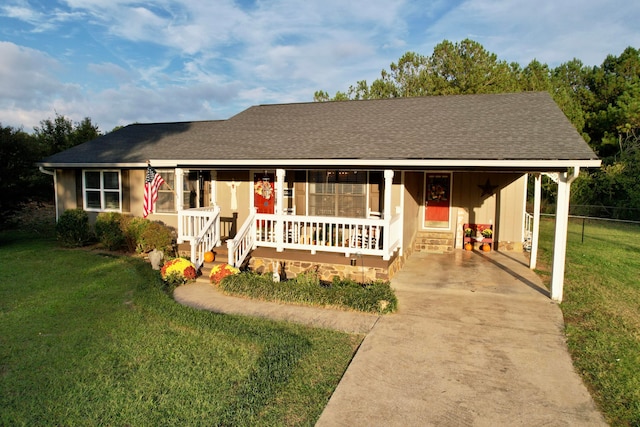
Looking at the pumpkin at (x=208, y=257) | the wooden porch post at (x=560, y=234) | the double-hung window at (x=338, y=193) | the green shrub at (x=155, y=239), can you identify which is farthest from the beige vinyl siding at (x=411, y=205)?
the green shrub at (x=155, y=239)

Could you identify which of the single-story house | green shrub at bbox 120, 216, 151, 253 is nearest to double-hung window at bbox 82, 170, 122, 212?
the single-story house

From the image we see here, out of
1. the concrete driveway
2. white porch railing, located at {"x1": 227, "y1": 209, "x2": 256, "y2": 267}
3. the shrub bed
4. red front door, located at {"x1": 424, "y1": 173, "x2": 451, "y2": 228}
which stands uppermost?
red front door, located at {"x1": 424, "y1": 173, "x2": 451, "y2": 228}

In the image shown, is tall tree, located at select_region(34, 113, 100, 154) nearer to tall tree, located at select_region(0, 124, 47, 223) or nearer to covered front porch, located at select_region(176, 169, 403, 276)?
tall tree, located at select_region(0, 124, 47, 223)

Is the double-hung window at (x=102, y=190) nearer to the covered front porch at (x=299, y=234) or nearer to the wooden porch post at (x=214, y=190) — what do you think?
the wooden porch post at (x=214, y=190)

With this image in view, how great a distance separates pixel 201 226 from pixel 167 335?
4665 millimetres

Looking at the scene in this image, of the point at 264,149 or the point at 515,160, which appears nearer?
the point at 515,160

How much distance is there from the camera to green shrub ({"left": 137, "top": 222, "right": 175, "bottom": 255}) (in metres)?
11.3

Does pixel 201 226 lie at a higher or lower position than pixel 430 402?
higher

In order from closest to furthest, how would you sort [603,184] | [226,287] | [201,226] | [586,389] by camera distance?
[586,389], [226,287], [201,226], [603,184]

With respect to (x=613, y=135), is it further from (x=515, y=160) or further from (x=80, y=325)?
(x=80, y=325)

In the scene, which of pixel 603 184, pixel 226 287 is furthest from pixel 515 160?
pixel 603 184

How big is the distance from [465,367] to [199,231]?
A: 7.18 m

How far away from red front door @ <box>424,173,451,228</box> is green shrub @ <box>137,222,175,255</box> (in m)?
7.68

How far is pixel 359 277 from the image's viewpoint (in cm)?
891
